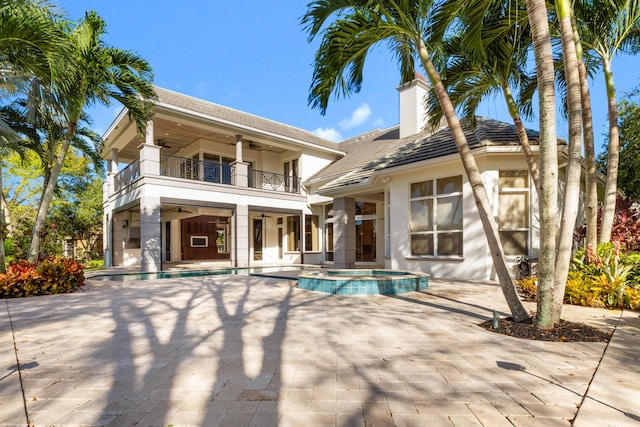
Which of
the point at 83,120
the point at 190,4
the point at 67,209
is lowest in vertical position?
the point at 67,209

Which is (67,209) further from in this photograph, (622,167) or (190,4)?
(622,167)

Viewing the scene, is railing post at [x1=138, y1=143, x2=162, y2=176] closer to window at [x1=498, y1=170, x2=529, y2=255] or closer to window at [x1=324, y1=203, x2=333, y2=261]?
window at [x1=324, y1=203, x2=333, y2=261]

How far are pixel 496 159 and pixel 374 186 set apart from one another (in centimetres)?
438

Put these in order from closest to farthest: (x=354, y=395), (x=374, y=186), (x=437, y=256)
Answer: (x=354, y=395), (x=437, y=256), (x=374, y=186)

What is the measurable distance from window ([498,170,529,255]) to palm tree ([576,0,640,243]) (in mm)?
1981

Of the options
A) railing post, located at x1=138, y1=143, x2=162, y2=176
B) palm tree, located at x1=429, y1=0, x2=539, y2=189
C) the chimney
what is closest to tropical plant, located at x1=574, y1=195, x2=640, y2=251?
palm tree, located at x1=429, y1=0, x2=539, y2=189

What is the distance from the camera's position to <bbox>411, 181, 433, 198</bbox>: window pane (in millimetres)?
10766

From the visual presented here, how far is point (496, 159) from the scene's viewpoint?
952cm

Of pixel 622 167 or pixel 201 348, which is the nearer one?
pixel 201 348

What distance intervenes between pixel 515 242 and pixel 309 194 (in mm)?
11091

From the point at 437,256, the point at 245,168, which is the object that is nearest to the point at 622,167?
the point at 437,256

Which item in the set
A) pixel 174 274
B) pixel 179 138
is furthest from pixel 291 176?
pixel 174 274

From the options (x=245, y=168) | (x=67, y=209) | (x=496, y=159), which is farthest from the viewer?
(x=67, y=209)

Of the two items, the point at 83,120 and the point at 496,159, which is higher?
the point at 83,120
